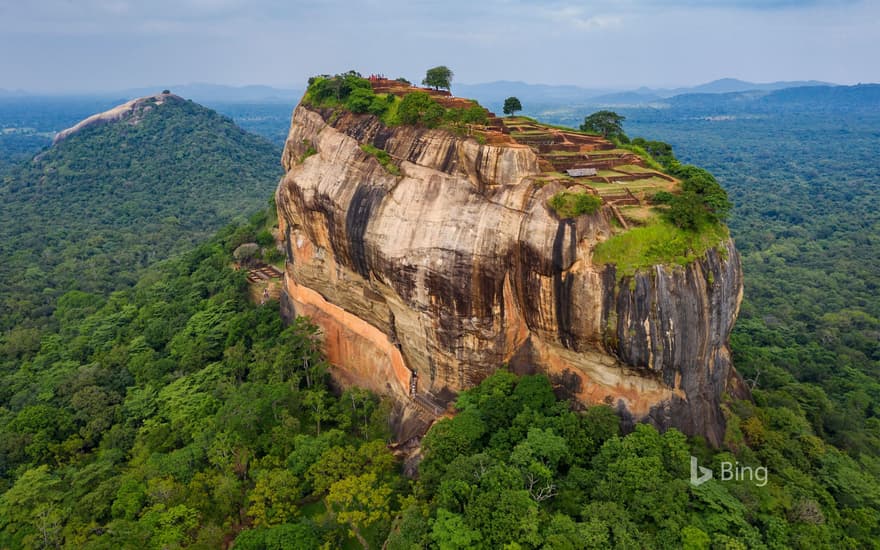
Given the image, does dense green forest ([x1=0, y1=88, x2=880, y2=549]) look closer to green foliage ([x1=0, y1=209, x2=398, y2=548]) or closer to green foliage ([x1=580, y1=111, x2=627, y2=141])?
green foliage ([x1=0, y1=209, x2=398, y2=548])

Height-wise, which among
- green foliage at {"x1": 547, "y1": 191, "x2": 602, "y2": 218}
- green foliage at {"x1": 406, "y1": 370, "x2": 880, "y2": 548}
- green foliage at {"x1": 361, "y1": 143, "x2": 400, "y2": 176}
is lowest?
green foliage at {"x1": 406, "y1": 370, "x2": 880, "y2": 548}

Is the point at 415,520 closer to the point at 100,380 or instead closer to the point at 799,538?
the point at 799,538

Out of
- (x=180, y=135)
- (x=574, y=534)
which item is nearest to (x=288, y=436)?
(x=574, y=534)

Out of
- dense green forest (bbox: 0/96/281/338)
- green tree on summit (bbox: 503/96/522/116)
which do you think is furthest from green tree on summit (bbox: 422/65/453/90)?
dense green forest (bbox: 0/96/281/338)

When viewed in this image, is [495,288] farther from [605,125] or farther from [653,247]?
[605,125]

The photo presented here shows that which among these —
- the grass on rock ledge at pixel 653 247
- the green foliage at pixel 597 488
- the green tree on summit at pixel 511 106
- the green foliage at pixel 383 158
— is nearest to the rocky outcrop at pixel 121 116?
the green tree on summit at pixel 511 106

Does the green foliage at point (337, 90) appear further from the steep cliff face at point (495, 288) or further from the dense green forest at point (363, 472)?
the dense green forest at point (363, 472)
